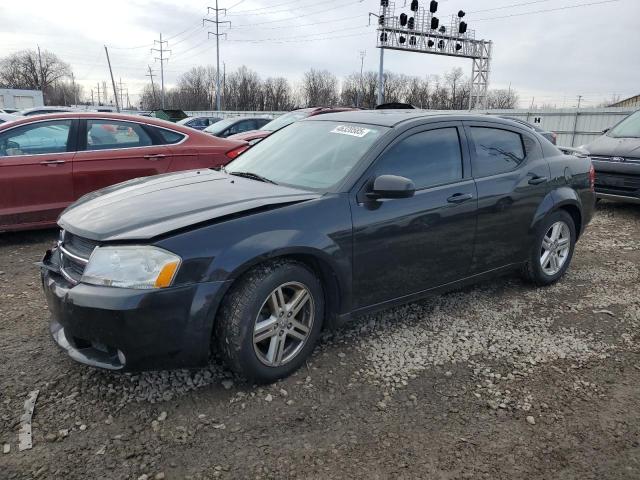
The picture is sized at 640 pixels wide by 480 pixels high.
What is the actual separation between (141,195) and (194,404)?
1.35 m

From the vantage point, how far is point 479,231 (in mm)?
3820

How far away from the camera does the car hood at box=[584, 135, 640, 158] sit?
7.59m

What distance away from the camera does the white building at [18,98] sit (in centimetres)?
5825

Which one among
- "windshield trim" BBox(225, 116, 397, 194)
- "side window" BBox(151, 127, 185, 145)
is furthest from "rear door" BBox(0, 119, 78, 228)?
"windshield trim" BBox(225, 116, 397, 194)

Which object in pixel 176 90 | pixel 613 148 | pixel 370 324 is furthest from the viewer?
pixel 176 90

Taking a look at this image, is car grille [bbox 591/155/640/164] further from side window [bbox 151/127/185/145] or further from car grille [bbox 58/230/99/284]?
car grille [bbox 58/230/99/284]

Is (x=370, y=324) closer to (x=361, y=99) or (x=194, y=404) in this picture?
(x=194, y=404)

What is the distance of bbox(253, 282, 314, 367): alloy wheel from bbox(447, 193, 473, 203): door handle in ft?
4.39

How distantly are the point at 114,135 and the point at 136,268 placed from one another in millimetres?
4072

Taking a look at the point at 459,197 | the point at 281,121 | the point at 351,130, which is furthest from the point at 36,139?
the point at 281,121

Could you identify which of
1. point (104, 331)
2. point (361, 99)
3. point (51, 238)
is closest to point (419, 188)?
point (104, 331)

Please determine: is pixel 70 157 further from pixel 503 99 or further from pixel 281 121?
pixel 503 99

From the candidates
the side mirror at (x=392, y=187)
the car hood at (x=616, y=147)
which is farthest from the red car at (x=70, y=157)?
the car hood at (x=616, y=147)

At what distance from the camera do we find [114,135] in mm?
6004
